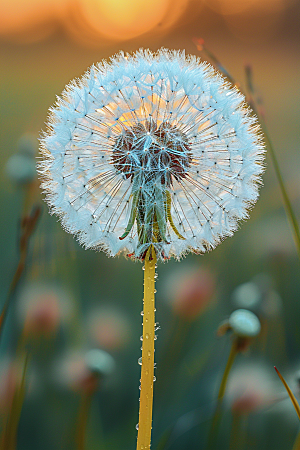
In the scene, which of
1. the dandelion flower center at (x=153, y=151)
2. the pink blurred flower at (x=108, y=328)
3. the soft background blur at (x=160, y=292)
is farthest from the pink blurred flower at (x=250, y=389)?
the dandelion flower center at (x=153, y=151)

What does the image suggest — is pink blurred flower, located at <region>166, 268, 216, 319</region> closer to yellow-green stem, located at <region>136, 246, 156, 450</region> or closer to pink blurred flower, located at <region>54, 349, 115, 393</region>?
pink blurred flower, located at <region>54, 349, 115, 393</region>

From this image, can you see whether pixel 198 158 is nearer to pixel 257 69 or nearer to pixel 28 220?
pixel 28 220

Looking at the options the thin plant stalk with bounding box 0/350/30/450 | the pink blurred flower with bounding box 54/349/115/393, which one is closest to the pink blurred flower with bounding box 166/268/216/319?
the pink blurred flower with bounding box 54/349/115/393

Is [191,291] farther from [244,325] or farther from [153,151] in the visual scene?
[153,151]

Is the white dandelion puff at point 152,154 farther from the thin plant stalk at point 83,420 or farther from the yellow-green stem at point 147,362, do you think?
the thin plant stalk at point 83,420

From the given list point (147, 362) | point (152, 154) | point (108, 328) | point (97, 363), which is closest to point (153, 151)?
point (152, 154)

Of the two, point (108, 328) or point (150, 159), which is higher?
point (150, 159)

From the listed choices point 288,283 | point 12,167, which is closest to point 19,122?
point 12,167
